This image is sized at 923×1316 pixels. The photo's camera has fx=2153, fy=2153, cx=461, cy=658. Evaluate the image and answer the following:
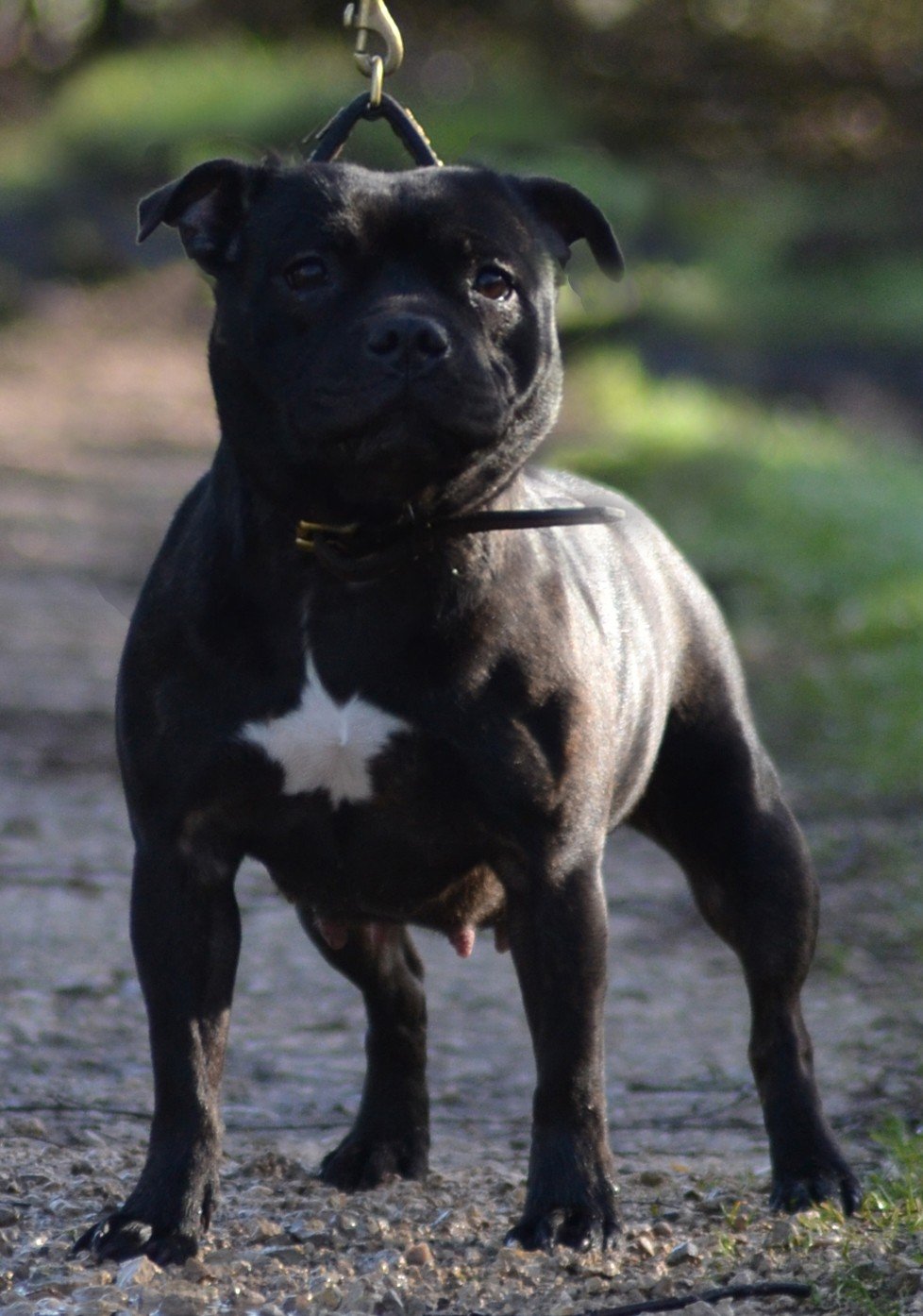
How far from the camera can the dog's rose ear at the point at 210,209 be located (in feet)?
11.6

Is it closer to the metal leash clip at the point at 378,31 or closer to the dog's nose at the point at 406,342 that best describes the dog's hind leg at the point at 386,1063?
the dog's nose at the point at 406,342

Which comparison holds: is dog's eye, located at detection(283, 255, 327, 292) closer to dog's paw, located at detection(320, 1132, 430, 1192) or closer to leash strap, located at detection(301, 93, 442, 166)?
leash strap, located at detection(301, 93, 442, 166)

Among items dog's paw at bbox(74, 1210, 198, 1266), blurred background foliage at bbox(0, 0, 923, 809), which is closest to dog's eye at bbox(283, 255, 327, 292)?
dog's paw at bbox(74, 1210, 198, 1266)

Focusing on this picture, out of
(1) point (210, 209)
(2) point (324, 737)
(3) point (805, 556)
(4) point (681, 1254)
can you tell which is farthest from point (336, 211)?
(3) point (805, 556)

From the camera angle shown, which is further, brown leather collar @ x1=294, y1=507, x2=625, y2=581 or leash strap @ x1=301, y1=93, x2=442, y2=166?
leash strap @ x1=301, y1=93, x2=442, y2=166

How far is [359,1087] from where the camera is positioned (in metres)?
4.93

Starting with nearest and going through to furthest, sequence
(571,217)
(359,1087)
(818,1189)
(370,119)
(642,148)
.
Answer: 1. (571,217)
2. (818,1189)
3. (370,119)
4. (359,1087)
5. (642,148)

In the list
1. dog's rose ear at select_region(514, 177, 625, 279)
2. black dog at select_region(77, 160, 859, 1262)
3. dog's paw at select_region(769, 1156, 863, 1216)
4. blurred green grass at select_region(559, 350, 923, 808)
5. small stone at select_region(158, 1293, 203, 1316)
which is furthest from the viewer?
blurred green grass at select_region(559, 350, 923, 808)

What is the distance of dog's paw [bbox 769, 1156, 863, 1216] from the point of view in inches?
153

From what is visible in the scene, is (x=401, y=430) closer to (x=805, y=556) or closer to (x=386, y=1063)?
(x=386, y=1063)

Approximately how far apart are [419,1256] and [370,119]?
6.85 ft

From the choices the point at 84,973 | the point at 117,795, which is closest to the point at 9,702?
the point at 117,795

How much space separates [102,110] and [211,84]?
53.1 inches

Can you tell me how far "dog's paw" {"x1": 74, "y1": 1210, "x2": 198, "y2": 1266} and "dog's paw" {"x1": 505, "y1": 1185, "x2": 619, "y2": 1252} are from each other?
0.53 metres
